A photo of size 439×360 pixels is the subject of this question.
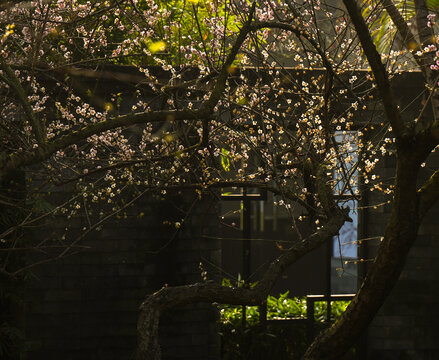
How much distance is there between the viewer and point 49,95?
749 cm

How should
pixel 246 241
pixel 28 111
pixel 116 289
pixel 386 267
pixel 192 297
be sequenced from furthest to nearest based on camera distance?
pixel 246 241
pixel 116 289
pixel 386 267
pixel 192 297
pixel 28 111

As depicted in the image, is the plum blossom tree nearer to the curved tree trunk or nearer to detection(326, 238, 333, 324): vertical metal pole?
the curved tree trunk

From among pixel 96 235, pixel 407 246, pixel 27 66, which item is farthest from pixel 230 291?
pixel 96 235

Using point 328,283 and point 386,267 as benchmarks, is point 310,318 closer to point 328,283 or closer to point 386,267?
point 328,283

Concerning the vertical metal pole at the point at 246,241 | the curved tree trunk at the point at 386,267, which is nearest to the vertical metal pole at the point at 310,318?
the vertical metal pole at the point at 246,241

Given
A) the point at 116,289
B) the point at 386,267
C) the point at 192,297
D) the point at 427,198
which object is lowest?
the point at 116,289

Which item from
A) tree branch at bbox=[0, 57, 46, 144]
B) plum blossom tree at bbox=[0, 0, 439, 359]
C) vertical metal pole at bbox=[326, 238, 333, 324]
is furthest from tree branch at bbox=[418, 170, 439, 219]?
vertical metal pole at bbox=[326, 238, 333, 324]

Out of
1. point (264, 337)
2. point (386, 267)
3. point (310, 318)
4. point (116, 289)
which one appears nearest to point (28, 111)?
point (386, 267)

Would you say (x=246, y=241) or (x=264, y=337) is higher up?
(x=246, y=241)

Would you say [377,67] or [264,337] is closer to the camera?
[377,67]

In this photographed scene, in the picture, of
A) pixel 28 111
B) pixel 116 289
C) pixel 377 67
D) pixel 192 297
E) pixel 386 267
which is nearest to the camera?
pixel 28 111

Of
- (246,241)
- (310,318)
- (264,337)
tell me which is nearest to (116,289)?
(246,241)

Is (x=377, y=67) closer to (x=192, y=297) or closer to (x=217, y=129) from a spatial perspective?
(x=217, y=129)

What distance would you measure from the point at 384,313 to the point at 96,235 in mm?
4037
